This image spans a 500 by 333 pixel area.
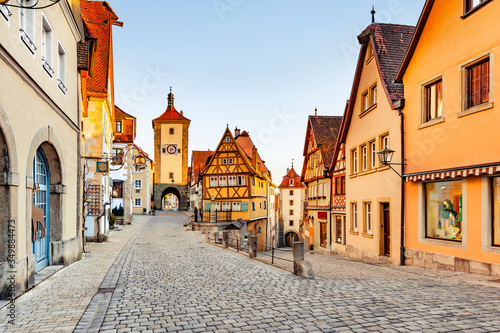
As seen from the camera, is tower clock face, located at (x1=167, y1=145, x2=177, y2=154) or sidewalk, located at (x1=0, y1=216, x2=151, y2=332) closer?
sidewalk, located at (x1=0, y1=216, x2=151, y2=332)

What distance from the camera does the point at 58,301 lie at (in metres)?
7.43

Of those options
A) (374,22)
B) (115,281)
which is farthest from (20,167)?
(374,22)

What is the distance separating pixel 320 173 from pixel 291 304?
66.9 feet

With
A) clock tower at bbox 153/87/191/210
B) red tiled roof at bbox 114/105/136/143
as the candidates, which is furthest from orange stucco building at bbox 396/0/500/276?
clock tower at bbox 153/87/191/210

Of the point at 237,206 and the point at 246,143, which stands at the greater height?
the point at 246,143

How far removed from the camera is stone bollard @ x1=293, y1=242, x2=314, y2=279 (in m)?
9.92

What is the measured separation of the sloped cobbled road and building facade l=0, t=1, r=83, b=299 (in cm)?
223

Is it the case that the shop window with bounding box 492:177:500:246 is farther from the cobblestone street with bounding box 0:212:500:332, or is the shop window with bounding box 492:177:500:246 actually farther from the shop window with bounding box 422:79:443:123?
the shop window with bounding box 422:79:443:123

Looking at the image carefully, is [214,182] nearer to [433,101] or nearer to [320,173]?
[320,173]

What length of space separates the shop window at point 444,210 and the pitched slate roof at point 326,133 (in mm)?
13742

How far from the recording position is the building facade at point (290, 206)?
212ft

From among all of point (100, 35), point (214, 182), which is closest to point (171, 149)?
point (214, 182)

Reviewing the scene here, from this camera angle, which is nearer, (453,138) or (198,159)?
(453,138)

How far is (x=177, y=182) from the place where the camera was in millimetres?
62625
